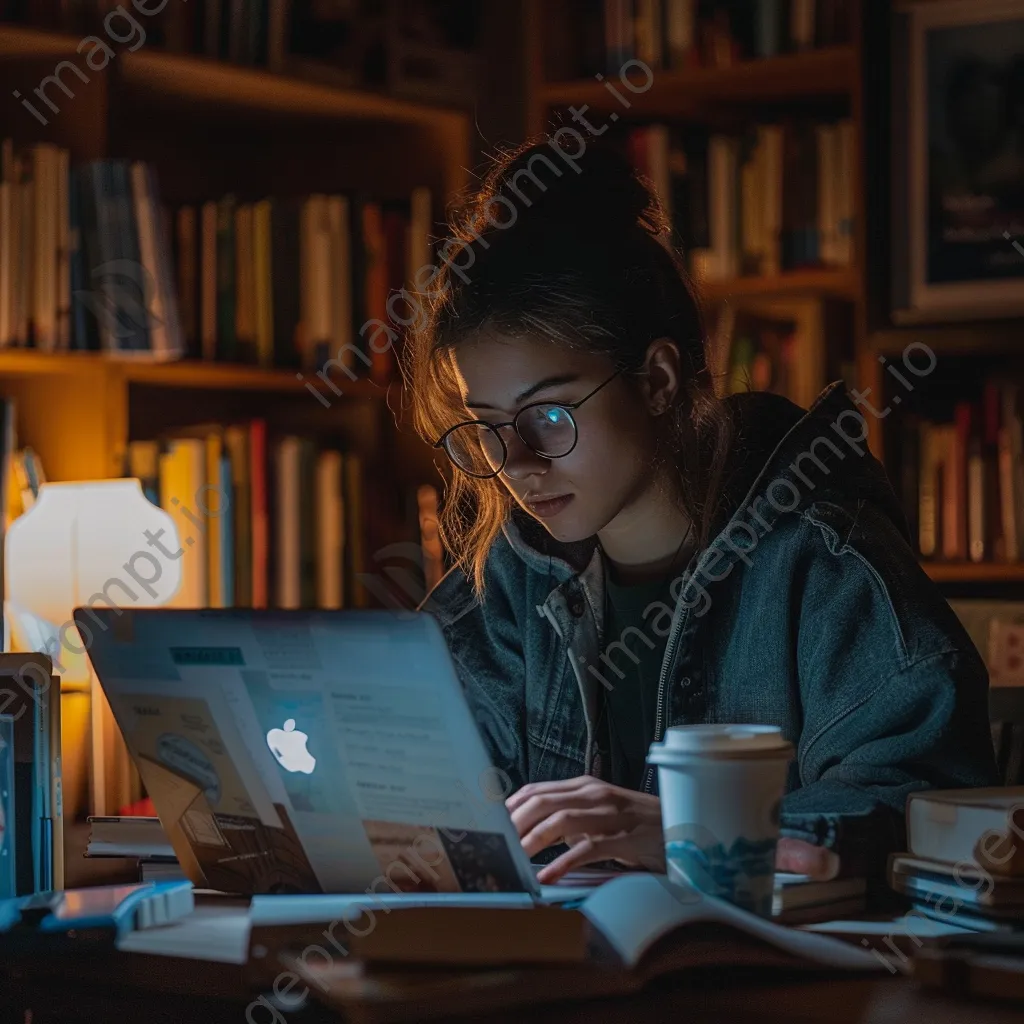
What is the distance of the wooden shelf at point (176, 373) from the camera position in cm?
236

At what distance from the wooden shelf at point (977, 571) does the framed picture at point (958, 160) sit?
0.43m

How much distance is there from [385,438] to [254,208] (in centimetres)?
50

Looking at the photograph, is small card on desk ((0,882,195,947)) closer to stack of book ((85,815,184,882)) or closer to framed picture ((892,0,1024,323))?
stack of book ((85,815,184,882))

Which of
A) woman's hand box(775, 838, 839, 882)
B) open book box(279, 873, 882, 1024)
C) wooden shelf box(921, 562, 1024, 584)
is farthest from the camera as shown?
wooden shelf box(921, 562, 1024, 584)

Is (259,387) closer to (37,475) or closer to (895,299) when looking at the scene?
(37,475)

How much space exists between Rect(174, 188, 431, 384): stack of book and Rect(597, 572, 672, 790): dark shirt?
3.55 ft

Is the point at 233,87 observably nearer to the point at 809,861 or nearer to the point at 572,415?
the point at 572,415

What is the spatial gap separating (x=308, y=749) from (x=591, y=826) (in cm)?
24

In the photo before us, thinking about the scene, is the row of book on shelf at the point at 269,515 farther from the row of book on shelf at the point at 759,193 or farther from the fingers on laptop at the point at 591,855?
the fingers on laptop at the point at 591,855

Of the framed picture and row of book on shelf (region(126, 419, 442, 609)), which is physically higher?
the framed picture

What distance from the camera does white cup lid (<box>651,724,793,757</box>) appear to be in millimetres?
962

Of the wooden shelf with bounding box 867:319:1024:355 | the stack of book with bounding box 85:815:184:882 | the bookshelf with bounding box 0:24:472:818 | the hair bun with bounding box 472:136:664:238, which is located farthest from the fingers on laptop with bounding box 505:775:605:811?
the wooden shelf with bounding box 867:319:1024:355

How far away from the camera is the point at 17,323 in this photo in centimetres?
236

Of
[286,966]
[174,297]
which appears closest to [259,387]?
[174,297]
